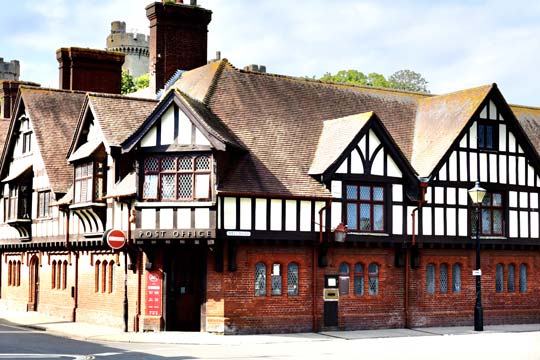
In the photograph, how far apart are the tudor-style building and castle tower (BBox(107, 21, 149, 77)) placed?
8678cm

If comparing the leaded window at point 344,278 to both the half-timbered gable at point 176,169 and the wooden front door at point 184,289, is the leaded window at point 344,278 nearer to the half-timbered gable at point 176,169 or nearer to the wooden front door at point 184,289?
the wooden front door at point 184,289

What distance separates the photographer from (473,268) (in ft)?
113

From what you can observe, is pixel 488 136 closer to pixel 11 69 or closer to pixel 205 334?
pixel 205 334

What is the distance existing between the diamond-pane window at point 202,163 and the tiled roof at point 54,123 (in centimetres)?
848

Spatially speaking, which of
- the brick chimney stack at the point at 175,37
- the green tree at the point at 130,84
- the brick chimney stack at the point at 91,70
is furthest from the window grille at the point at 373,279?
the green tree at the point at 130,84

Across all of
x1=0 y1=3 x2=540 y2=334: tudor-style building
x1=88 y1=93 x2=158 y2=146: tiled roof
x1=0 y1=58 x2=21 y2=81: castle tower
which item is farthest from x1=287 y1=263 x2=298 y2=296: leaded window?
x1=0 y1=58 x2=21 y2=81: castle tower

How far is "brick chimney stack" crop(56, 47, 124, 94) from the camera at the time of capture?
42.7 metres

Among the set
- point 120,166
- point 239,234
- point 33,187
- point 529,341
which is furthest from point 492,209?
point 33,187

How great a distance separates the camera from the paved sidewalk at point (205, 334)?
27.6m

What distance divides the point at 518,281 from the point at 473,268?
222cm

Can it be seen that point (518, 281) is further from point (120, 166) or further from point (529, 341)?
point (120, 166)

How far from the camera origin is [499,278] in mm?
35062

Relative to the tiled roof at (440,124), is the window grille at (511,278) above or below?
below

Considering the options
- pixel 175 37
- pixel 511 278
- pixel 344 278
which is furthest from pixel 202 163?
pixel 511 278
